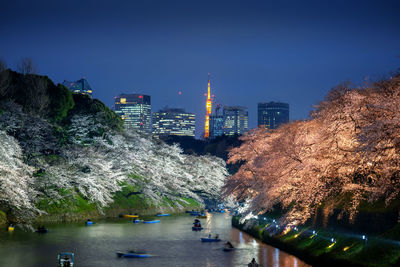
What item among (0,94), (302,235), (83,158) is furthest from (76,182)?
(302,235)

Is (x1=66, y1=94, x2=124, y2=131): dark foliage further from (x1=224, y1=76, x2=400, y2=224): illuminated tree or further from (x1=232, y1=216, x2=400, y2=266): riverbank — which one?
(x1=232, y1=216, x2=400, y2=266): riverbank

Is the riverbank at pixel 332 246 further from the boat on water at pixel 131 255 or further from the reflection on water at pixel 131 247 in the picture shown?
the boat on water at pixel 131 255

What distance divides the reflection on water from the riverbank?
808 millimetres

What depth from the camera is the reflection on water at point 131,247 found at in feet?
94.5

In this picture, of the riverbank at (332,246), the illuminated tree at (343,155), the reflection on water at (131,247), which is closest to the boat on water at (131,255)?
the reflection on water at (131,247)

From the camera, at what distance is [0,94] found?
53.9m

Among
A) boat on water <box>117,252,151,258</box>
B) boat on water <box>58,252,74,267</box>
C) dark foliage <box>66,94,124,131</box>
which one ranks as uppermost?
dark foliage <box>66,94,124,131</box>

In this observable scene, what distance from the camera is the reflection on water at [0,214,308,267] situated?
28.8 meters

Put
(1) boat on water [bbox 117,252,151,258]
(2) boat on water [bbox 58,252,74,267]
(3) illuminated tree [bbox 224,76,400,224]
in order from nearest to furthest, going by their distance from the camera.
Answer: (3) illuminated tree [bbox 224,76,400,224] < (2) boat on water [bbox 58,252,74,267] < (1) boat on water [bbox 117,252,151,258]

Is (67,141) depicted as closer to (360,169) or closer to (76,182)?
(76,182)

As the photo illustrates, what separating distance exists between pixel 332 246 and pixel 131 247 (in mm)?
14421

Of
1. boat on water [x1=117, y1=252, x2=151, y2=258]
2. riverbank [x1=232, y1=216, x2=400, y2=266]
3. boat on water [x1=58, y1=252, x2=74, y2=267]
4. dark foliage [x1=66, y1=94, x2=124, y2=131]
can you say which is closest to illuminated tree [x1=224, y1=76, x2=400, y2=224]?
riverbank [x1=232, y1=216, x2=400, y2=266]

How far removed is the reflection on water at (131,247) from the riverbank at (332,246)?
2.65ft

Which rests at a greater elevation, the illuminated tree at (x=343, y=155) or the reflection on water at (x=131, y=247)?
the illuminated tree at (x=343, y=155)
